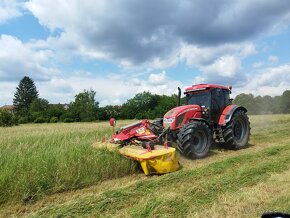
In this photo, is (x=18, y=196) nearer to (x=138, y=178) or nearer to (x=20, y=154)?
(x=20, y=154)

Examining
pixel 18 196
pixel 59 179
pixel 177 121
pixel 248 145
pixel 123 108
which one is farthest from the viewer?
pixel 123 108

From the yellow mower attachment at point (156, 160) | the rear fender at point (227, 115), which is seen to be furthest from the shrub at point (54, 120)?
the yellow mower attachment at point (156, 160)

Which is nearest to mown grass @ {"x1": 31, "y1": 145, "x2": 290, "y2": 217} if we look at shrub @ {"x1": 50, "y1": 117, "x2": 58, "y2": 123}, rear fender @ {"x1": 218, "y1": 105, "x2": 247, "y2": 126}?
rear fender @ {"x1": 218, "y1": 105, "x2": 247, "y2": 126}

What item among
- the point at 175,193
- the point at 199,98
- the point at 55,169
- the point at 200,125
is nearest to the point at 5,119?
the point at 199,98

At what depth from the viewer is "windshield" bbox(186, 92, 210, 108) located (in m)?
10.8

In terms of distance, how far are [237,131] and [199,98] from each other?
1.79 meters

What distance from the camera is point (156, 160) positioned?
293 inches

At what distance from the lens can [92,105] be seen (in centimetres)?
6138

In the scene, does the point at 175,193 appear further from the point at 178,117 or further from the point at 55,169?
the point at 178,117

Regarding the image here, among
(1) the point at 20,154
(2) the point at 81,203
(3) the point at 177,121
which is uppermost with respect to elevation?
(3) the point at 177,121

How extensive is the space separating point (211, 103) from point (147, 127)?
99.2 inches

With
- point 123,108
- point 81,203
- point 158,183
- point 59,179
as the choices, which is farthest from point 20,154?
point 123,108

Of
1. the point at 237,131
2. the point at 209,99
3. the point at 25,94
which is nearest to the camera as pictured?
the point at 209,99

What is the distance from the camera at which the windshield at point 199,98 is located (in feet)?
35.3
